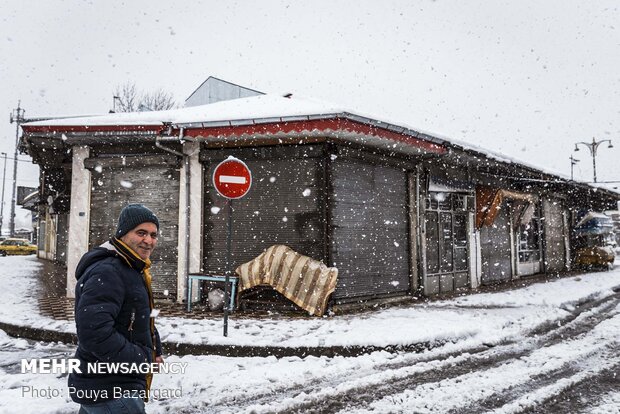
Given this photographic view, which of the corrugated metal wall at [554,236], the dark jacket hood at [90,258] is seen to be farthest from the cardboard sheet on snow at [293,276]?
the corrugated metal wall at [554,236]

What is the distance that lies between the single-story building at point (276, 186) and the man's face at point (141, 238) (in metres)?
5.22

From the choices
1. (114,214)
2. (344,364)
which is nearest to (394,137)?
(344,364)

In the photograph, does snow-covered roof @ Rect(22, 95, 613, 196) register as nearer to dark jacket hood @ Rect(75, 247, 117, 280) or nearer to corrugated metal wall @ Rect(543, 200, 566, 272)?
dark jacket hood @ Rect(75, 247, 117, 280)

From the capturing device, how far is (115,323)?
6.99 ft

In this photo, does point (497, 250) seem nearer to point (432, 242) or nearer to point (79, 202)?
point (432, 242)

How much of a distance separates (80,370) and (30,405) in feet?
8.69

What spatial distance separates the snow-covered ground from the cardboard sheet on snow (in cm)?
55

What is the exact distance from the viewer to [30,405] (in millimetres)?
3869

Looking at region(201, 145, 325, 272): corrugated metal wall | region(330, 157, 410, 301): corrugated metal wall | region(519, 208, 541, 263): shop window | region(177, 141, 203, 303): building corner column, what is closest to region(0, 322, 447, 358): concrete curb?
region(330, 157, 410, 301): corrugated metal wall

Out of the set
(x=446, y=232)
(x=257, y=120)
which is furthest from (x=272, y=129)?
(x=446, y=232)

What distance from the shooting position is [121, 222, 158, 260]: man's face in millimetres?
2316

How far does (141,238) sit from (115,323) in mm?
487

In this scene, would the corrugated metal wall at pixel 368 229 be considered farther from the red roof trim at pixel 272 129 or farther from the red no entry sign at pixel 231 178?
the red no entry sign at pixel 231 178

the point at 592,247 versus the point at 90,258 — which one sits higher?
the point at 90,258
